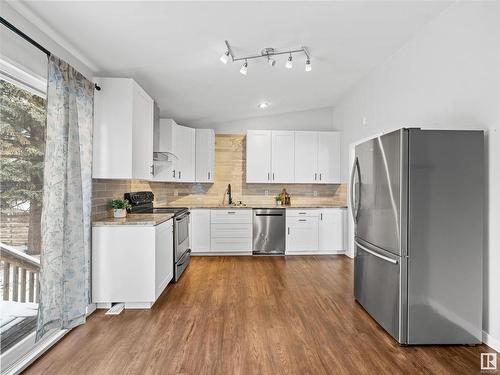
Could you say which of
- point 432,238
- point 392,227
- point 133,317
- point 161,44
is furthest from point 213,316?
point 161,44

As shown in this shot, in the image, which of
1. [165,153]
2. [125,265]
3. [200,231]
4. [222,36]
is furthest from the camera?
[200,231]

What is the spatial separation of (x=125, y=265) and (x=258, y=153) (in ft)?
10.5

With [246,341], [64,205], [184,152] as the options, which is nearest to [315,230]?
[184,152]

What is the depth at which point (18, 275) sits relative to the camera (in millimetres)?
2098

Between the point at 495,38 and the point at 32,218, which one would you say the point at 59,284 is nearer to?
the point at 32,218

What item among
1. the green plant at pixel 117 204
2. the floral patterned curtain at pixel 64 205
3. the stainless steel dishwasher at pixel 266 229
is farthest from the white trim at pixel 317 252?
the floral patterned curtain at pixel 64 205

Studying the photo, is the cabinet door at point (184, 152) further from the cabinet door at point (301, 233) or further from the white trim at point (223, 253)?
the cabinet door at point (301, 233)

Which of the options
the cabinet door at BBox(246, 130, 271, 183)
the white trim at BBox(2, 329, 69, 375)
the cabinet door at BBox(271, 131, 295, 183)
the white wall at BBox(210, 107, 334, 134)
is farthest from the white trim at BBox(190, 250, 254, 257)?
the white trim at BBox(2, 329, 69, 375)

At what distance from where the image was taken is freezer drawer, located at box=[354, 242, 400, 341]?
2.33m

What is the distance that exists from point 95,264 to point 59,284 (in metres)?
0.59

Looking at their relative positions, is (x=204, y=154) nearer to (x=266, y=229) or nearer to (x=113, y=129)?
(x=266, y=229)

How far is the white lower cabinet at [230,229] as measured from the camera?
5.14 metres

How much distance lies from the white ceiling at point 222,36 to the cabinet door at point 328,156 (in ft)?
4.57

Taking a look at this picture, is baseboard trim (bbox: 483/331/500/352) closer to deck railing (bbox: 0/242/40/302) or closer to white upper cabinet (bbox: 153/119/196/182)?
deck railing (bbox: 0/242/40/302)
